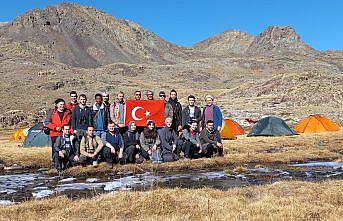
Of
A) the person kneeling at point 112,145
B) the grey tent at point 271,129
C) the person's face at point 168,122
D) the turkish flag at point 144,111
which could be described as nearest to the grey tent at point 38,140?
the turkish flag at point 144,111

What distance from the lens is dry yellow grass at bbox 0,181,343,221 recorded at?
24.4ft

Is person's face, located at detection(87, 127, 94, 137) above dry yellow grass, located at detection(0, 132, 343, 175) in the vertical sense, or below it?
above

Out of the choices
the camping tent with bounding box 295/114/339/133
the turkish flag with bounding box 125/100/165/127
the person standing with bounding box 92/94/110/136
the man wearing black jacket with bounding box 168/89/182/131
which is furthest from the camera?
the camping tent with bounding box 295/114/339/133

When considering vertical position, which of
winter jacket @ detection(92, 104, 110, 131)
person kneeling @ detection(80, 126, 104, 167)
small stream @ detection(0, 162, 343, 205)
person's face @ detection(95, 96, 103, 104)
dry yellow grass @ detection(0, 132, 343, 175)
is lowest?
small stream @ detection(0, 162, 343, 205)

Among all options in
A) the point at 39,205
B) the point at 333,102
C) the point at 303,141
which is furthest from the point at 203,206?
the point at 333,102

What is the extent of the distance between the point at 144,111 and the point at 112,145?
14.4 feet

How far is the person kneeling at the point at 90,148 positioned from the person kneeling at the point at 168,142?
7.47 feet

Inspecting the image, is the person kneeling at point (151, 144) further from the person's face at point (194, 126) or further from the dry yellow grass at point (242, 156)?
the person's face at point (194, 126)

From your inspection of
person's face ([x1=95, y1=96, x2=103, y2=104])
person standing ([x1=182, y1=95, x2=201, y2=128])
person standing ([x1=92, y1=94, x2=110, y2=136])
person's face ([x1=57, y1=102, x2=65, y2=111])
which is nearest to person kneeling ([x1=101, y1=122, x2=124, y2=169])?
person standing ([x1=92, y1=94, x2=110, y2=136])

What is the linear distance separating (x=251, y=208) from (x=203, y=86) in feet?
448

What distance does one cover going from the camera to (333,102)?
46812 millimetres

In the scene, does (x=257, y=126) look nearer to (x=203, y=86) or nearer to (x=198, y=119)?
(x=198, y=119)

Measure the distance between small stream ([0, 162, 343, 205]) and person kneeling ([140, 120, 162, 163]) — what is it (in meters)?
1.74

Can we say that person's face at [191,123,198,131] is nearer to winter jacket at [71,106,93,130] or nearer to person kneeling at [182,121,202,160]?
person kneeling at [182,121,202,160]
